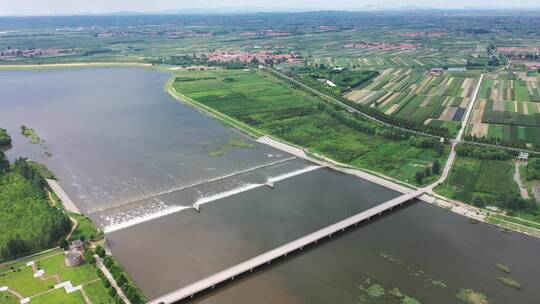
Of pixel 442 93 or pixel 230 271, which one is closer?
pixel 230 271

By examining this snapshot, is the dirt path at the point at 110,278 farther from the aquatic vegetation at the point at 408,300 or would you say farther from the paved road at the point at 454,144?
the paved road at the point at 454,144

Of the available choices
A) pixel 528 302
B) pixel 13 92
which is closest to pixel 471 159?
pixel 528 302

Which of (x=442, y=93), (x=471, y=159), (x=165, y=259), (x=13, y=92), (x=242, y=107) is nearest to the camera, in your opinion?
(x=165, y=259)

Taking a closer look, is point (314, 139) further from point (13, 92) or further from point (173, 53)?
point (173, 53)

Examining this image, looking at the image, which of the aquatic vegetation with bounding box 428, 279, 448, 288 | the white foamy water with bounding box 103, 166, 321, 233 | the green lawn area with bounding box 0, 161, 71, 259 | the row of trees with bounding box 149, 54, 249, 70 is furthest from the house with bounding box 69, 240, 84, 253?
the row of trees with bounding box 149, 54, 249, 70

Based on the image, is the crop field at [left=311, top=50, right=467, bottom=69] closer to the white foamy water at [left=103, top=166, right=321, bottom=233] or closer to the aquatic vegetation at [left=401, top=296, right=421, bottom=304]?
the white foamy water at [left=103, top=166, right=321, bottom=233]

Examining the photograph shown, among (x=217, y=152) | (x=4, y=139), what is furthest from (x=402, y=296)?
(x=4, y=139)

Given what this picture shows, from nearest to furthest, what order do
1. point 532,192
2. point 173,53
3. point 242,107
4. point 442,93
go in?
point 532,192, point 242,107, point 442,93, point 173,53
